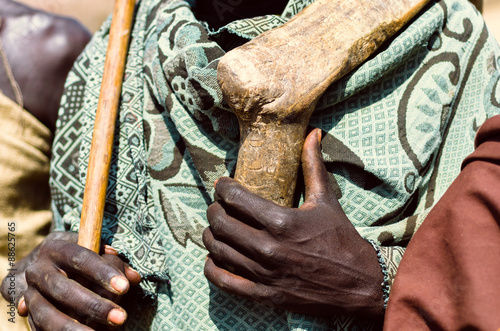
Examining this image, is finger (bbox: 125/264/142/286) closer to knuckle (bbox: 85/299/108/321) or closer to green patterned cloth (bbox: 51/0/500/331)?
green patterned cloth (bbox: 51/0/500/331)

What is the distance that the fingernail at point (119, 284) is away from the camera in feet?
3.50

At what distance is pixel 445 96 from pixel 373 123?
0.21 m

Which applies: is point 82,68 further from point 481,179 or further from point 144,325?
point 481,179

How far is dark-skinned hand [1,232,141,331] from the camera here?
107 centimetres

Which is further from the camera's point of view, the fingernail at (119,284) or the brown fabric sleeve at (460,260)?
the fingernail at (119,284)

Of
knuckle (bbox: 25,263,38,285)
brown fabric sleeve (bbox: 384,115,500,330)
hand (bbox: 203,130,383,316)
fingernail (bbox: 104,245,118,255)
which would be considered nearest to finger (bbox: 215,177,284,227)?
hand (bbox: 203,130,383,316)

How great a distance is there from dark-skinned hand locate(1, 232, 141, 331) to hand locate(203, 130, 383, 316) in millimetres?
250

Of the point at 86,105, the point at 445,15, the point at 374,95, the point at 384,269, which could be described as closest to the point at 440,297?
the point at 384,269

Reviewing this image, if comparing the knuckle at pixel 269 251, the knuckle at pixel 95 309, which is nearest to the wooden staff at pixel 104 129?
the knuckle at pixel 95 309

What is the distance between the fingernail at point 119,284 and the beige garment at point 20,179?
614 millimetres

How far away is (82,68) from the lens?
4.67 ft

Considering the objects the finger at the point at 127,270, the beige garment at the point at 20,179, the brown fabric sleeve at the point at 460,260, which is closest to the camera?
the brown fabric sleeve at the point at 460,260

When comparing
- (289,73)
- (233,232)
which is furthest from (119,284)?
(289,73)

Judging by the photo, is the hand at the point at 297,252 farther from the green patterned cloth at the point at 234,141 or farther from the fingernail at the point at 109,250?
the fingernail at the point at 109,250
